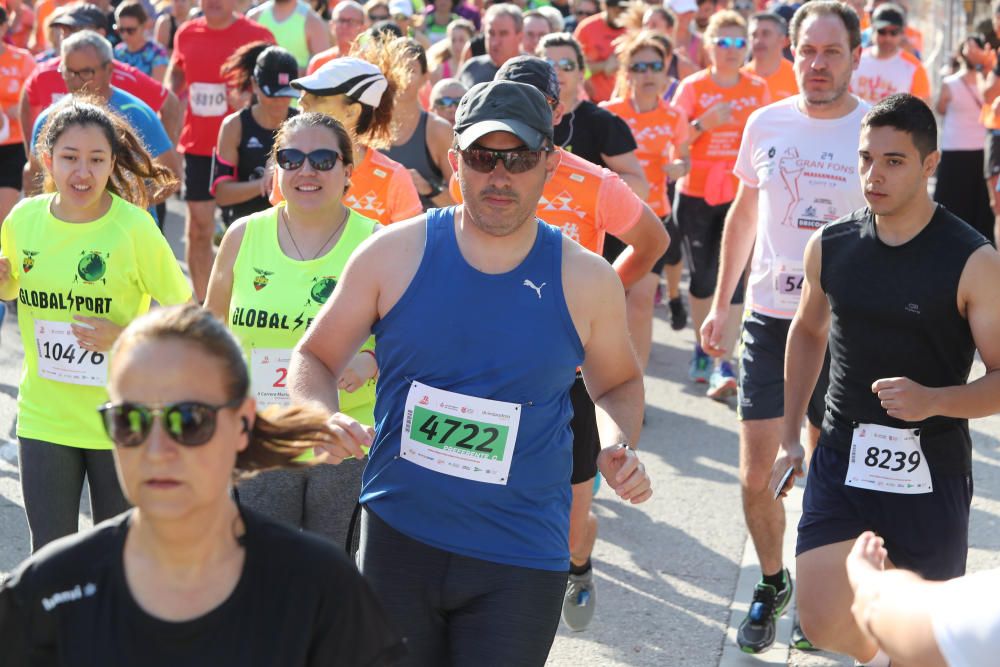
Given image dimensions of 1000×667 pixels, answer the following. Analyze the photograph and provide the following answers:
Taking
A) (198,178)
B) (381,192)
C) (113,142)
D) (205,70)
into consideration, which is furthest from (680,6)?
(113,142)

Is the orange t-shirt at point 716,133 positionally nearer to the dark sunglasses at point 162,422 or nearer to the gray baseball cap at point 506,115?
the gray baseball cap at point 506,115

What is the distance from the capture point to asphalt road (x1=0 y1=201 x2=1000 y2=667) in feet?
18.1

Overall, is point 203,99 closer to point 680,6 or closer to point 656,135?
point 656,135

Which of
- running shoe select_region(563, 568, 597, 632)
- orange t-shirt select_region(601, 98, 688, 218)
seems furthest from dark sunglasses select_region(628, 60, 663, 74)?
running shoe select_region(563, 568, 597, 632)

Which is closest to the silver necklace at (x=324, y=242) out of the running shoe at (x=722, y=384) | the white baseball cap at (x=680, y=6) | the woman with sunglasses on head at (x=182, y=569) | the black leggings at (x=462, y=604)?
the black leggings at (x=462, y=604)

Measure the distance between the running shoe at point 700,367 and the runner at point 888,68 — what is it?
9.04ft

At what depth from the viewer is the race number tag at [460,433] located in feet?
11.5

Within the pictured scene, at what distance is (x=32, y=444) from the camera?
15.5ft

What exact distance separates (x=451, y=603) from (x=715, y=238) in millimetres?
6176

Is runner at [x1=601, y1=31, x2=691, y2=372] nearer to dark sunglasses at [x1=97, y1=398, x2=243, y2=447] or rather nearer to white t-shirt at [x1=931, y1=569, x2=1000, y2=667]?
white t-shirt at [x1=931, y1=569, x2=1000, y2=667]

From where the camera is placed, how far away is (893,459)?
4441 millimetres

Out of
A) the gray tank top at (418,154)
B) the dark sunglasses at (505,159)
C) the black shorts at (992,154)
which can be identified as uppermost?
the dark sunglasses at (505,159)

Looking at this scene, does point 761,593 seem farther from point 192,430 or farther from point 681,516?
point 192,430

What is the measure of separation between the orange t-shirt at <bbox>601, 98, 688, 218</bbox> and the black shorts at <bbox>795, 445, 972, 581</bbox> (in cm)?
467
